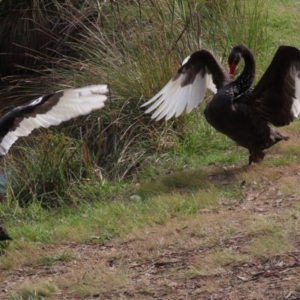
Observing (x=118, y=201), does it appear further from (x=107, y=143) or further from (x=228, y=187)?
(x=107, y=143)

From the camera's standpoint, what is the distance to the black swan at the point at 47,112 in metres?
5.46

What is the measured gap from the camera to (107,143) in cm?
798

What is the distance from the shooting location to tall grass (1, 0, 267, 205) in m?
7.89

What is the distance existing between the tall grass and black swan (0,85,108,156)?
157 cm

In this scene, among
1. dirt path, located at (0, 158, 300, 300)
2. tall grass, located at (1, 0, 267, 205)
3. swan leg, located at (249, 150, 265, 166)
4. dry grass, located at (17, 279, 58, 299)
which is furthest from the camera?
tall grass, located at (1, 0, 267, 205)

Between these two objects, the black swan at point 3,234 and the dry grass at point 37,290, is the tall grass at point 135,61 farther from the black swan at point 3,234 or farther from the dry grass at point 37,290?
the dry grass at point 37,290

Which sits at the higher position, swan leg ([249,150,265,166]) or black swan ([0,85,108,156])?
black swan ([0,85,108,156])

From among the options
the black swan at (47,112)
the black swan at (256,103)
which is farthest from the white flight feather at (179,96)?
the black swan at (47,112)

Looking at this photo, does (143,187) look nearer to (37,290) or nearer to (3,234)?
(3,234)

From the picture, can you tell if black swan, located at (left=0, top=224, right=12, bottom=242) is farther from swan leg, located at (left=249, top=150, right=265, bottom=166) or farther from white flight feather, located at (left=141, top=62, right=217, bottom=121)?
swan leg, located at (left=249, top=150, right=265, bottom=166)

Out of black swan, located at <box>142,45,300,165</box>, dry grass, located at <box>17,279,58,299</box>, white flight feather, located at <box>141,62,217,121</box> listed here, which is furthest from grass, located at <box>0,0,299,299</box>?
white flight feather, located at <box>141,62,217,121</box>

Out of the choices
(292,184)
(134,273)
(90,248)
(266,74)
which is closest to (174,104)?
(266,74)

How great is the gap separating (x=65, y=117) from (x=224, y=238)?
1330 millimetres

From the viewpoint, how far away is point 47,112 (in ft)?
18.2
